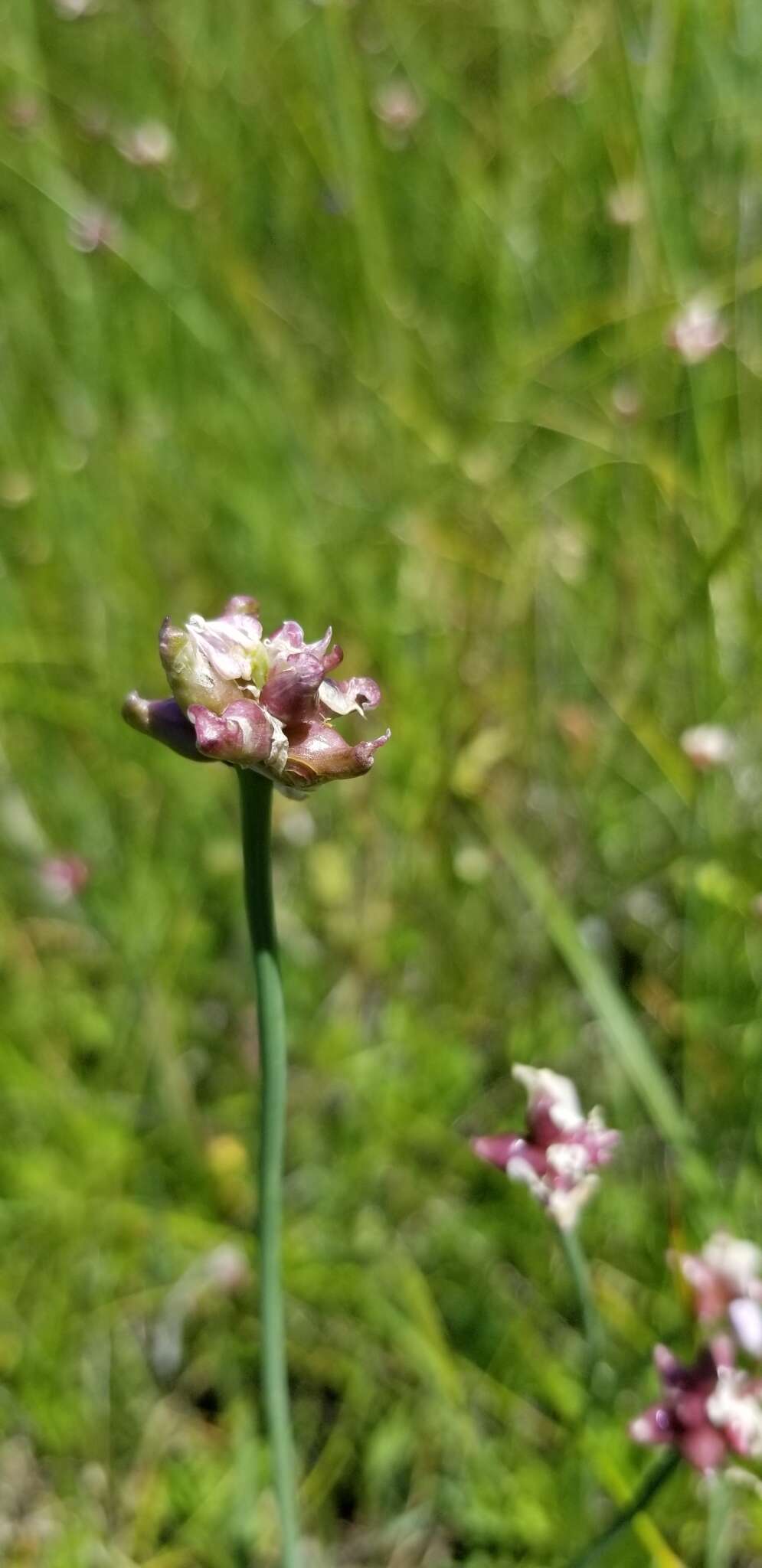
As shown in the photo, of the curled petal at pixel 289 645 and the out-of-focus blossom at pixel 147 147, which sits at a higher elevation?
the out-of-focus blossom at pixel 147 147

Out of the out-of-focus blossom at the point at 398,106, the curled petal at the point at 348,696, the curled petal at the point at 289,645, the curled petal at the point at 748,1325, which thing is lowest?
the curled petal at the point at 748,1325

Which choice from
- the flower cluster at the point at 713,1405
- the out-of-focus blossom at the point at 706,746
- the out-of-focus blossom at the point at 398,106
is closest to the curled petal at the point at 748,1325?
the flower cluster at the point at 713,1405

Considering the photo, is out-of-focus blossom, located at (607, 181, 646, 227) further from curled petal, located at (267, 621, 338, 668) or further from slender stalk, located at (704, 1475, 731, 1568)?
slender stalk, located at (704, 1475, 731, 1568)

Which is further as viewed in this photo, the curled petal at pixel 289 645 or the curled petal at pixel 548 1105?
the curled petal at pixel 548 1105

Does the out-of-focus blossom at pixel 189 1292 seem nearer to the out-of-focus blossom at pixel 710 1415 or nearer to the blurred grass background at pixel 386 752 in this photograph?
the blurred grass background at pixel 386 752

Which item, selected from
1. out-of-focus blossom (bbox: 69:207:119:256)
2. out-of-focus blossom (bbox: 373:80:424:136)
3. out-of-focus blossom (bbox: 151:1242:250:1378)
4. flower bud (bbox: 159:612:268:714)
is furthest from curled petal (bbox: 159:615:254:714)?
out-of-focus blossom (bbox: 373:80:424:136)

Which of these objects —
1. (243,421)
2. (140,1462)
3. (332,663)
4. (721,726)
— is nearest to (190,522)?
(243,421)
